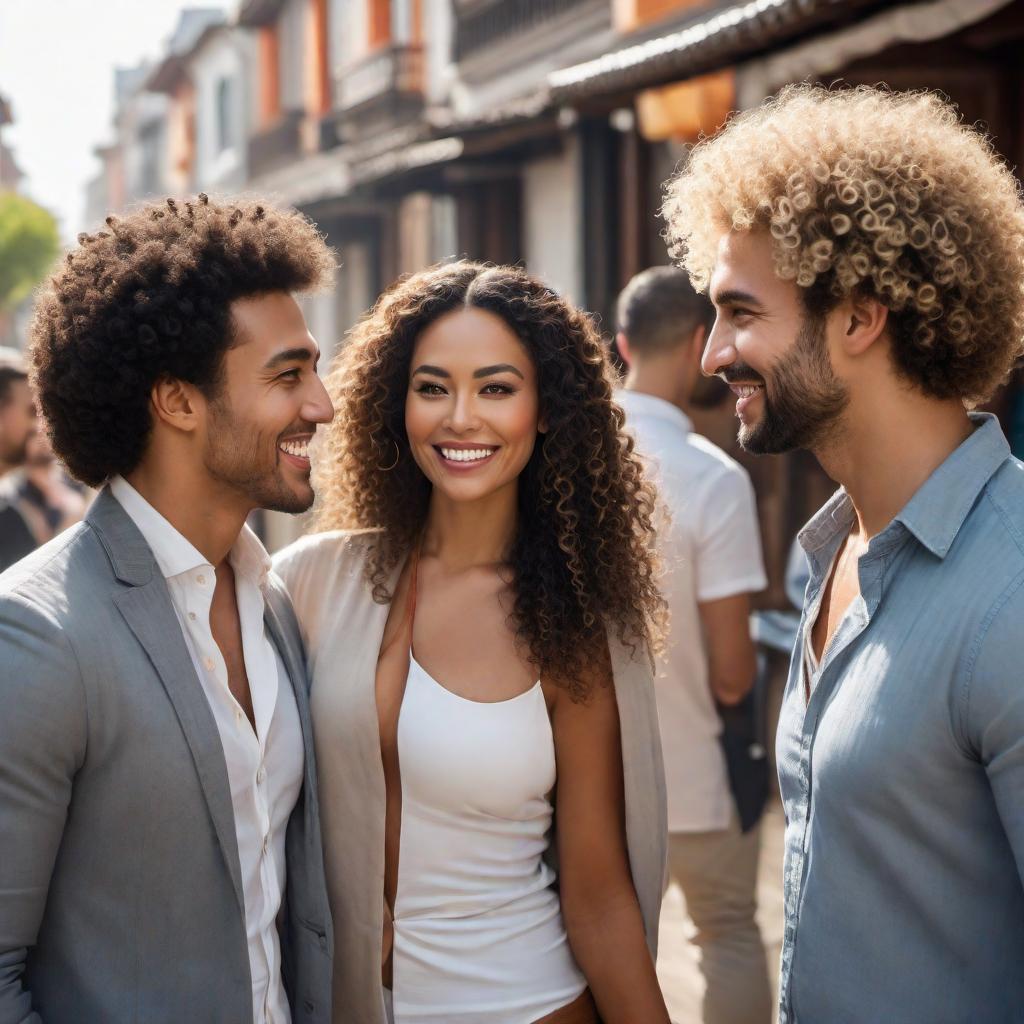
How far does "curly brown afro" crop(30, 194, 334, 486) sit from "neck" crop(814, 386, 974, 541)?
3.91ft

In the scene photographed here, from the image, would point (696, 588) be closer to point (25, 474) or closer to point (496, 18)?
point (25, 474)

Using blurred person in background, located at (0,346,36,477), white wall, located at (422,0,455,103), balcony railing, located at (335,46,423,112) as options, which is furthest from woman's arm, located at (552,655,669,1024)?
balcony railing, located at (335,46,423,112)

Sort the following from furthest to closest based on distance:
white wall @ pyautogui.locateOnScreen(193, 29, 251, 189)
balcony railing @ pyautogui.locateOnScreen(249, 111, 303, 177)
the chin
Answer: white wall @ pyautogui.locateOnScreen(193, 29, 251, 189) → balcony railing @ pyautogui.locateOnScreen(249, 111, 303, 177) → the chin

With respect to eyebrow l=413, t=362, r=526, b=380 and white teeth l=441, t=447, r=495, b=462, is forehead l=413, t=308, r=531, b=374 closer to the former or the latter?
eyebrow l=413, t=362, r=526, b=380

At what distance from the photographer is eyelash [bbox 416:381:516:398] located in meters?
2.96

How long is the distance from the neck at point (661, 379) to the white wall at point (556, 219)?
20.6 ft

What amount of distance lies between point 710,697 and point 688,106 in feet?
13.3

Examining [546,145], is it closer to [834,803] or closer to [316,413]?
[316,413]

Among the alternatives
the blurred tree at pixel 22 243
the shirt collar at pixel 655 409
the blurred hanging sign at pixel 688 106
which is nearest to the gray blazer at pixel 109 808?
the shirt collar at pixel 655 409

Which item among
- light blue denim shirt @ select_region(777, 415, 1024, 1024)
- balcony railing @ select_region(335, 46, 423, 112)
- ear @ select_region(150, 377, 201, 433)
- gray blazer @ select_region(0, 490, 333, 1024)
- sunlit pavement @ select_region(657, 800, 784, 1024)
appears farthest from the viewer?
balcony railing @ select_region(335, 46, 423, 112)

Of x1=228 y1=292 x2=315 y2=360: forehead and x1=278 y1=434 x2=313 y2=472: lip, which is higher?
x1=228 y1=292 x2=315 y2=360: forehead

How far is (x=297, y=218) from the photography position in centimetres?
285

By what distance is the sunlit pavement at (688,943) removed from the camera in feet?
15.2

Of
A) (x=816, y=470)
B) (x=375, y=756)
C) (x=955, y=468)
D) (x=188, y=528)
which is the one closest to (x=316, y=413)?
(x=188, y=528)
